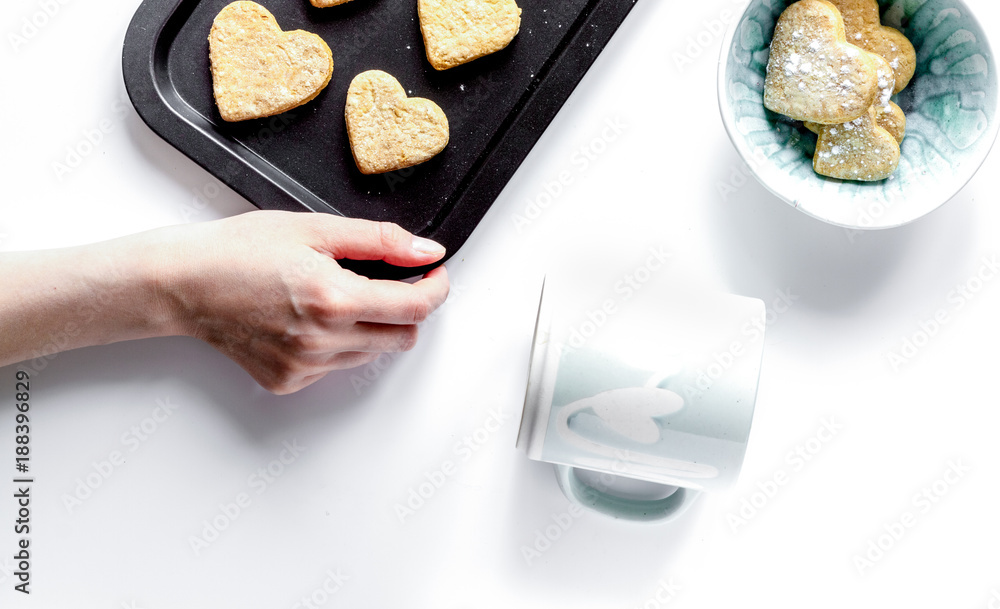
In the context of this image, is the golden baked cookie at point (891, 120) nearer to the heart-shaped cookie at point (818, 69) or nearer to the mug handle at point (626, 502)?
the heart-shaped cookie at point (818, 69)

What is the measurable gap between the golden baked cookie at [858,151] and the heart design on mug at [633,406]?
29 centimetres

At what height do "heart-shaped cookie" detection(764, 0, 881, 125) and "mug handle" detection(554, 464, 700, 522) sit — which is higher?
"heart-shaped cookie" detection(764, 0, 881, 125)

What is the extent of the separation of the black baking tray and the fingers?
1.2 inches

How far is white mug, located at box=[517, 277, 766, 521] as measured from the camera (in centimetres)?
56

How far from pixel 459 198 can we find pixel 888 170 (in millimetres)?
433

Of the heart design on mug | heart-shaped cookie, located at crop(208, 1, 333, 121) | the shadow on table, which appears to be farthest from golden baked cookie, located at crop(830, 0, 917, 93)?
heart-shaped cookie, located at crop(208, 1, 333, 121)

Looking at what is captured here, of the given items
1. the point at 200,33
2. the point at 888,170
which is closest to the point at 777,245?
the point at 888,170

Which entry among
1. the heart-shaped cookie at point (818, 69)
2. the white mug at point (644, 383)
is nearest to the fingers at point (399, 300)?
the white mug at point (644, 383)

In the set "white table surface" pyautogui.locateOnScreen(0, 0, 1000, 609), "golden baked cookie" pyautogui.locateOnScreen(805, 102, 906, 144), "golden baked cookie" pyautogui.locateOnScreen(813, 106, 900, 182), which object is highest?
"golden baked cookie" pyautogui.locateOnScreen(805, 102, 906, 144)

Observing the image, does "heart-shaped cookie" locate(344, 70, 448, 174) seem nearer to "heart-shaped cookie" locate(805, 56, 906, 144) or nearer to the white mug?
the white mug

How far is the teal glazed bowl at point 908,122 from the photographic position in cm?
59

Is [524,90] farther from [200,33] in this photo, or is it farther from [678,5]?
[200,33]

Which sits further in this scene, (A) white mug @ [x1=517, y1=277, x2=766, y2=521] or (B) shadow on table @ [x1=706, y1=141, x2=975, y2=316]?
(B) shadow on table @ [x1=706, y1=141, x2=975, y2=316]

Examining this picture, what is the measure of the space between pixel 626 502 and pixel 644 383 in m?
0.17
